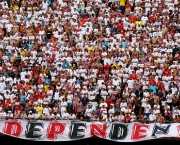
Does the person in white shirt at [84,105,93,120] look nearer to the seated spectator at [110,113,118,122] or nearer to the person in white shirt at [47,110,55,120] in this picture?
the seated spectator at [110,113,118,122]

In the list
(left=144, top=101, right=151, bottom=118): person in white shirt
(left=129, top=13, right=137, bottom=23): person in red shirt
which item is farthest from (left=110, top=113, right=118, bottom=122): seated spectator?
(left=129, top=13, right=137, bottom=23): person in red shirt

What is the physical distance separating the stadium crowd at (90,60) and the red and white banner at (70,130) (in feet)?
1.61

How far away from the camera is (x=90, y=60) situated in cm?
4056

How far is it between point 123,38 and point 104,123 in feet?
29.4

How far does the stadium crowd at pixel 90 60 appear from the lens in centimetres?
3762

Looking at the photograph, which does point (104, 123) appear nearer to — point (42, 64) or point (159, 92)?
point (159, 92)

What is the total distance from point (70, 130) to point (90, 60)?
22.7ft

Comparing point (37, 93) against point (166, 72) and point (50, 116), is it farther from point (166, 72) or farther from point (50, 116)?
point (166, 72)

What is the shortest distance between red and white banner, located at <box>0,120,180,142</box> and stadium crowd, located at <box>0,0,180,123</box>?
0.49 m

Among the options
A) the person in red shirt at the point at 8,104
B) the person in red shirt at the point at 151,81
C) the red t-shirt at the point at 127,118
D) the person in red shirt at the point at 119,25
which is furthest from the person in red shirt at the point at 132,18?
the person in red shirt at the point at 8,104

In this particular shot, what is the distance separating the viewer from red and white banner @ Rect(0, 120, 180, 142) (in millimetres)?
34375

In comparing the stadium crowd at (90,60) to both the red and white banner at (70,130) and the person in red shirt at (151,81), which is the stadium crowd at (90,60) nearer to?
the person in red shirt at (151,81)

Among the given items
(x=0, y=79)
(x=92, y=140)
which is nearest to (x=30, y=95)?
(x=0, y=79)

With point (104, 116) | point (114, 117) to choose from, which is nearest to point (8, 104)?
point (104, 116)
